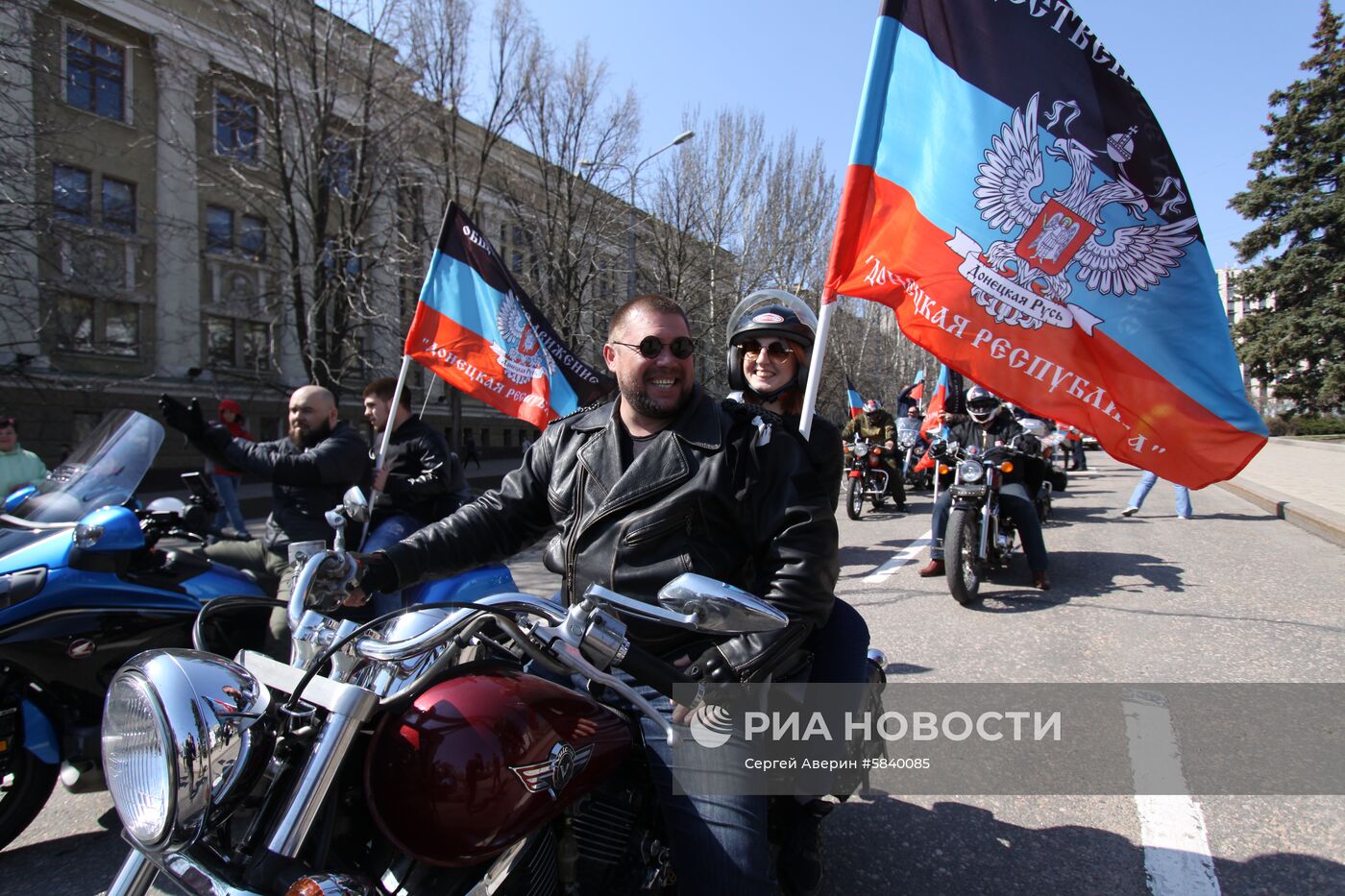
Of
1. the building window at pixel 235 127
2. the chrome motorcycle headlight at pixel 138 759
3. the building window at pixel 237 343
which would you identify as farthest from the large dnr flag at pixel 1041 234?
the building window at pixel 237 343

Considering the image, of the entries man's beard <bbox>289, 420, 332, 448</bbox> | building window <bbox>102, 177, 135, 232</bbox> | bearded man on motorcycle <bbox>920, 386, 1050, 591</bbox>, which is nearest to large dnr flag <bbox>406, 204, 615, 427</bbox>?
man's beard <bbox>289, 420, 332, 448</bbox>

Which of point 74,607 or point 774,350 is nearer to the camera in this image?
point 74,607

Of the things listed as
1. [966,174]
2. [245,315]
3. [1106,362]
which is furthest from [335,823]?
[245,315]

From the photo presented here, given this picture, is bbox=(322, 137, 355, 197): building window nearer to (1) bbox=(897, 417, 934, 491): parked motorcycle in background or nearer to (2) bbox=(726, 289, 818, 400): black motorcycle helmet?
(1) bbox=(897, 417, 934, 491): parked motorcycle in background

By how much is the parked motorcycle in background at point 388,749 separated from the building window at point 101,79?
2439 centimetres

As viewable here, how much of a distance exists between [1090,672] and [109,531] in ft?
15.5

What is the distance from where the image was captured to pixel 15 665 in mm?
2773

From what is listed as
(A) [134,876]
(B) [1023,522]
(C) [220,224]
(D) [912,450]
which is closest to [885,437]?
(D) [912,450]

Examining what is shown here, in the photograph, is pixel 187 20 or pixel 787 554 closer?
pixel 787 554

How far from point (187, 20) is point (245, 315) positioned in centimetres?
786

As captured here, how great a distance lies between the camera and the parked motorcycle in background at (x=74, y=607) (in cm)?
278

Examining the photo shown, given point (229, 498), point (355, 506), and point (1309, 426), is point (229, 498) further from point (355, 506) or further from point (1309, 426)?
point (1309, 426)

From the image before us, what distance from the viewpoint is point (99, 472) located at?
3.42m

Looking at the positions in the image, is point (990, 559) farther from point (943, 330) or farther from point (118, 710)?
point (118, 710)
